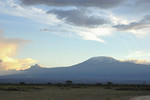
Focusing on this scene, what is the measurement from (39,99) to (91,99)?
782 centimetres

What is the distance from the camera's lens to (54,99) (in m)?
34.4

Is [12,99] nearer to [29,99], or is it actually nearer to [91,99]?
[29,99]

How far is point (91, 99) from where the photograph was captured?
3409 cm

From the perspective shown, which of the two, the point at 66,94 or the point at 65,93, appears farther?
the point at 65,93

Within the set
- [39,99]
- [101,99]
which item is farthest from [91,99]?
[39,99]

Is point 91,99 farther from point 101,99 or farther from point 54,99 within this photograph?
point 54,99

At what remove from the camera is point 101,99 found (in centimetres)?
3347

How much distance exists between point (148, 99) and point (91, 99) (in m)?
8.14

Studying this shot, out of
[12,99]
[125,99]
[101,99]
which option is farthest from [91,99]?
[12,99]

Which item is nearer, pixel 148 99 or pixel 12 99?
pixel 148 99

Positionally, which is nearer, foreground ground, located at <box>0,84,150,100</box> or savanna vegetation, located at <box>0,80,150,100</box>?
foreground ground, located at <box>0,84,150,100</box>

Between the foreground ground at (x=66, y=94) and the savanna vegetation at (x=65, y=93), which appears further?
the savanna vegetation at (x=65, y=93)

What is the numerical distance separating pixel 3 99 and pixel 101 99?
1495 cm

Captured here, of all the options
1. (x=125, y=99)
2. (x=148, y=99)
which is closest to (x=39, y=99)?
(x=125, y=99)
